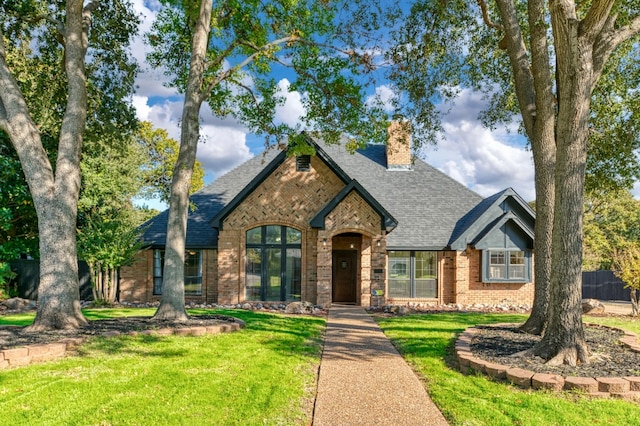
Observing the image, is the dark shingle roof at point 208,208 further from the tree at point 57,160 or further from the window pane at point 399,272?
the tree at point 57,160

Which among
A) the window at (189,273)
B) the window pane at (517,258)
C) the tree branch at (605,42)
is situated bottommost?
the window at (189,273)

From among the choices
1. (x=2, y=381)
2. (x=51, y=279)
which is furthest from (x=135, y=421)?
(x=51, y=279)

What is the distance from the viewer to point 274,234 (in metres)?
17.4

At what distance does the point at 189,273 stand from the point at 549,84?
48.2ft

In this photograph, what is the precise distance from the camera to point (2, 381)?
5.73m

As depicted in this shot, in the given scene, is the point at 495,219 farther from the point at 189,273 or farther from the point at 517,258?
the point at 189,273

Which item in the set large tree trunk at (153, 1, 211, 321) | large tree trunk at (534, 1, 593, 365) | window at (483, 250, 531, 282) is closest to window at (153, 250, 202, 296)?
large tree trunk at (153, 1, 211, 321)

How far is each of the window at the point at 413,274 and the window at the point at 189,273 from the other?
808 cm

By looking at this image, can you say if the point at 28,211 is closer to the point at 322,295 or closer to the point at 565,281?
the point at 322,295

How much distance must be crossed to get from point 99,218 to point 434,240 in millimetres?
13472

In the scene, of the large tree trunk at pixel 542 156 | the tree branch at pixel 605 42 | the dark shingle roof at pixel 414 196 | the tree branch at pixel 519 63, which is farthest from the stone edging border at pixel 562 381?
the dark shingle roof at pixel 414 196

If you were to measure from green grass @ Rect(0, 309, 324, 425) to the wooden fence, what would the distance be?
24.6 metres

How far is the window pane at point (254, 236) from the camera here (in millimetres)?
17406

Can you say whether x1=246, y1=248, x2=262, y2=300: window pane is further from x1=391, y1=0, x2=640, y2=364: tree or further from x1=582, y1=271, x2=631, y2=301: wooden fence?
x1=582, y1=271, x2=631, y2=301: wooden fence
